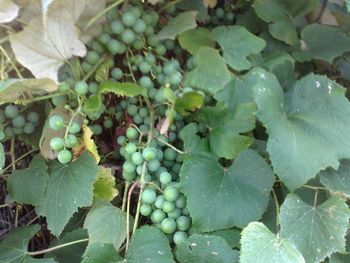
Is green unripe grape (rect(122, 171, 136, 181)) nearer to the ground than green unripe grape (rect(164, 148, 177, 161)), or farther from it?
nearer to the ground

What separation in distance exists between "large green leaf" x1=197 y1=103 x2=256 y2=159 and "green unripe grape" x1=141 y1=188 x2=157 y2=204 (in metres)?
0.12

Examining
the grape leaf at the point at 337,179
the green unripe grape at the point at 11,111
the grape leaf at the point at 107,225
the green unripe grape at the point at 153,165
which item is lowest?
the grape leaf at the point at 107,225

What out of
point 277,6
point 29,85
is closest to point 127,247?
point 29,85

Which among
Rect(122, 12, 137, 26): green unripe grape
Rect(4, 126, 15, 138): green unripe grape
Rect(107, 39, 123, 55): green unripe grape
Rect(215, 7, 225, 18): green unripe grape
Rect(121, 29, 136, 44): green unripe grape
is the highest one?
Rect(122, 12, 137, 26): green unripe grape

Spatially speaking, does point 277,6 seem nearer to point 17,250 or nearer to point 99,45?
point 99,45

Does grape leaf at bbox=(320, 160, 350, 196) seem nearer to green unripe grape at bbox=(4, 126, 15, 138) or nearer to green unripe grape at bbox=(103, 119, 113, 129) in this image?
green unripe grape at bbox=(103, 119, 113, 129)

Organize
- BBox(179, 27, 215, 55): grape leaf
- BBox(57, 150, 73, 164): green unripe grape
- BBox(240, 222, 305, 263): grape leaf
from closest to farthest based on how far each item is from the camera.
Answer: BBox(240, 222, 305, 263): grape leaf, BBox(57, 150, 73, 164): green unripe grape, BBox(179, 27, 215, 55): grape leaf

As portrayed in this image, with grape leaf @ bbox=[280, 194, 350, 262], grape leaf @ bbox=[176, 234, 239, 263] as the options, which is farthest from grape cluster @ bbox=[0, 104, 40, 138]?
grape leaf @ bbox=[280, 194, 350, 262]

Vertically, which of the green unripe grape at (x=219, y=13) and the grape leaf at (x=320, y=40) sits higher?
the green unripe grape at (x=219, y=13)

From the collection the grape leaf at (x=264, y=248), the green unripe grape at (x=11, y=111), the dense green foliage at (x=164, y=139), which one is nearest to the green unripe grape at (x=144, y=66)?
the dense green foliage at (x=164, y=139)

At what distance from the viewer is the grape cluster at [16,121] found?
865 mm

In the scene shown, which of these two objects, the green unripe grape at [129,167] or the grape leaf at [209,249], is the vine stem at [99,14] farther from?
the grape leaf at [209,249]

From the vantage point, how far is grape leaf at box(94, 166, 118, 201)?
888 millimetres

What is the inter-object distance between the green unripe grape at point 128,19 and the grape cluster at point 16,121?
21 centimetres
